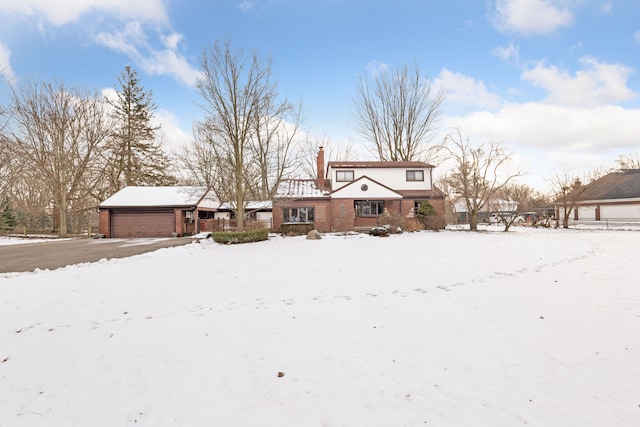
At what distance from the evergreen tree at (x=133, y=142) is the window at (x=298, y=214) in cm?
1700

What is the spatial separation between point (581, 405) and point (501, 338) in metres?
1.44

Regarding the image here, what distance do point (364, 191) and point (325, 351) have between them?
2284 centimetres

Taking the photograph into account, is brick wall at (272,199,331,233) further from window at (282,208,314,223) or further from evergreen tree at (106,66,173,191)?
evergreen tree at (106,66,173,191)

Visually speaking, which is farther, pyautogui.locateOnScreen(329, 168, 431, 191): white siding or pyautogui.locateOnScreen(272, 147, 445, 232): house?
pyautogui.locateOnScreen(329, 168, 431, 191): white siding

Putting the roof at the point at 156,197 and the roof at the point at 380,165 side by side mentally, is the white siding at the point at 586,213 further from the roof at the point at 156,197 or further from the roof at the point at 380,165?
the roof at the point at 156,197

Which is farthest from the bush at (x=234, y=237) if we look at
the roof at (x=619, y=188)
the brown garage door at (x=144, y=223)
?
the roof at (x=619, y=188)

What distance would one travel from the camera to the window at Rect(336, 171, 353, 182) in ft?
90.8

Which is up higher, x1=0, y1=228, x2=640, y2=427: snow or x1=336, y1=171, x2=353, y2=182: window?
x1=336, y1=171, x2=353, y2=182: window

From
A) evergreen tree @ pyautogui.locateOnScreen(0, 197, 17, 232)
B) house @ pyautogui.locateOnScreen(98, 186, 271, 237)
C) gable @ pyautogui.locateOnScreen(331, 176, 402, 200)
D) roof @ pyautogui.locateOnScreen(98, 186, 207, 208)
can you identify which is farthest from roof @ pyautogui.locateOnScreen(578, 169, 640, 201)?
evergreen tree @ pyautogui.locateOnScreen(0, 197, 17, 232)

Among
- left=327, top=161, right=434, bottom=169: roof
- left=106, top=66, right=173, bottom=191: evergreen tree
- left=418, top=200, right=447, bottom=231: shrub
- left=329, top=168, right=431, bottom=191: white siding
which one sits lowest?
left=418, top=200, right=447, bottom=231: shrub

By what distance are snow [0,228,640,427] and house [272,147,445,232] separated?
1745 cm

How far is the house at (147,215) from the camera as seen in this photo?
943 inches

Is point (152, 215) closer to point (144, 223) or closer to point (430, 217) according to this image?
point (144, 223)

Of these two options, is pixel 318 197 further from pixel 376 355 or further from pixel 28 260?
pixel 376 355
